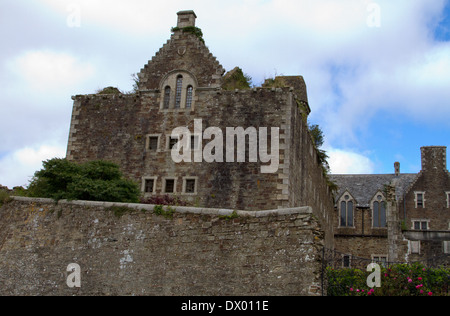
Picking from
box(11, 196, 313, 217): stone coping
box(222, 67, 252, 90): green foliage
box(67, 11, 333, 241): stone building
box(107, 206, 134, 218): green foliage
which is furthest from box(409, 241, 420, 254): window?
box(107, 206, 134, 218): green foliage

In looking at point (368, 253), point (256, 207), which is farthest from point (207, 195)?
point (368, 253)

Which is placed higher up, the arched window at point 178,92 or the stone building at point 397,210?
the arched window at point 178,92

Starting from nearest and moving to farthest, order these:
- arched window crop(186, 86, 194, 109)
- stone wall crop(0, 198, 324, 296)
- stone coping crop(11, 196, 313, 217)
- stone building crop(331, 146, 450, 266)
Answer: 1. stone wall crop(0, 198, 324, 296)
2. stone coping crop(11, 196, 313, 217)
3. arched window crop(186, 86, 194, 109)
4. stone building crop(331, 146, 450, 266)

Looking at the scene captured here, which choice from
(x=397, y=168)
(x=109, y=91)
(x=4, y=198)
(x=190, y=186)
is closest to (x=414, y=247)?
(x=190, y=186)

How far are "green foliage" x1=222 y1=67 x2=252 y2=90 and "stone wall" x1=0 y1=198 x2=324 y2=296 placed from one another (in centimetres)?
1191

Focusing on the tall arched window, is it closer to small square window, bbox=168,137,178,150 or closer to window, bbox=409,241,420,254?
small square window, bbox=168,137,178,150

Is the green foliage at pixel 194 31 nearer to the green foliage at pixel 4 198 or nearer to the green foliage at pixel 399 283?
the green foliage at pixel 4 198

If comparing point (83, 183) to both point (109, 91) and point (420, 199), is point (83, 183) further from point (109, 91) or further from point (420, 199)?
point (420, 199)

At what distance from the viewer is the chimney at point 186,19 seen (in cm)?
2852

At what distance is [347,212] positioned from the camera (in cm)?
4606

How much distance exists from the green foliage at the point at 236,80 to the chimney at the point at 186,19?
3.51 meters

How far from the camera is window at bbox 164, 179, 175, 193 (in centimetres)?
2592

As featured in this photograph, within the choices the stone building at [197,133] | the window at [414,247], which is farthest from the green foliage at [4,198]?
the window at [414,247]

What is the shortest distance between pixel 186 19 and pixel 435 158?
2718 centimetres
